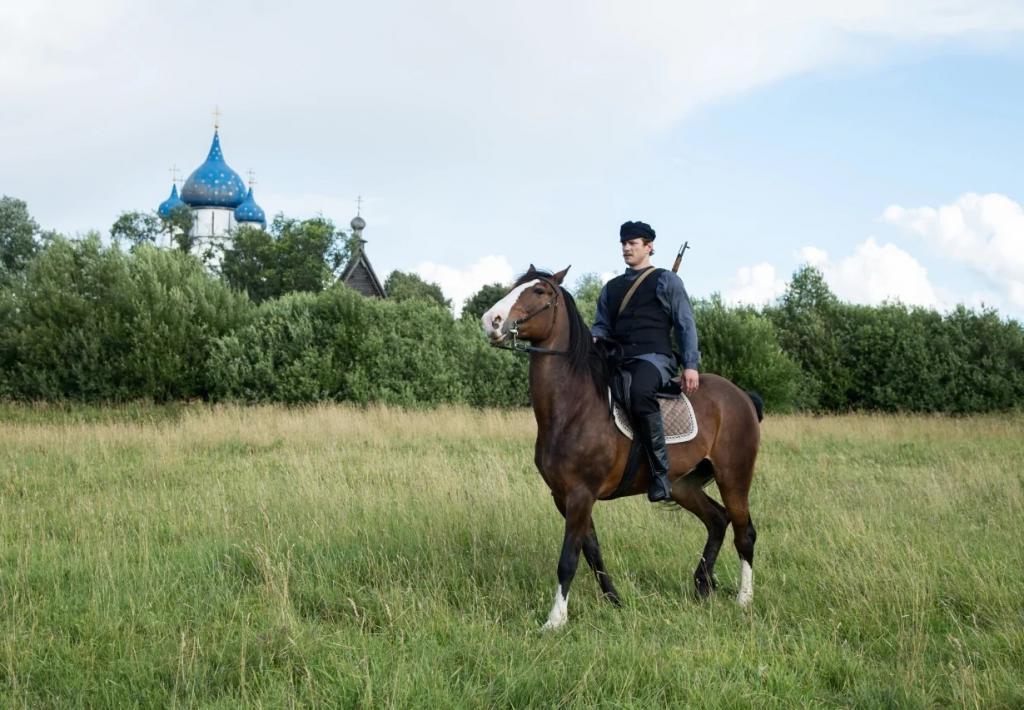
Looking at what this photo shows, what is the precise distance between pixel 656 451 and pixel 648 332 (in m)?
0.89

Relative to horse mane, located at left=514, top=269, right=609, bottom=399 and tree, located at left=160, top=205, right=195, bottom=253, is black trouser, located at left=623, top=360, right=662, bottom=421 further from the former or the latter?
tree, located at left=160, top=205, right=195, bottom=253

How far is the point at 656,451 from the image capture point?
5914mm

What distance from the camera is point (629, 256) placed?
20.7 feet

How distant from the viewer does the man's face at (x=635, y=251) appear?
20.6 ft

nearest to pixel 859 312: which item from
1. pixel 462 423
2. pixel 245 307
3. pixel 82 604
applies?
pixel 462 423

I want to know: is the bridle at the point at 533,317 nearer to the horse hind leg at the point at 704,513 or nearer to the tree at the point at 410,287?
the horse hind leg at the point at 704,513

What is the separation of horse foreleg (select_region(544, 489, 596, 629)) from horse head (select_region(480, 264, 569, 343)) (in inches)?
44.0

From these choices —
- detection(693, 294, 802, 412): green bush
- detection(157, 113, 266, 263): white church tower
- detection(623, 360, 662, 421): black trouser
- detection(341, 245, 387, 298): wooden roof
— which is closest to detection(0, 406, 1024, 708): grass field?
detection(623, 360, 662, 421): black trouser

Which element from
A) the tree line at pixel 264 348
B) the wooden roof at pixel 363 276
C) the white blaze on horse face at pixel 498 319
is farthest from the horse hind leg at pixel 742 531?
the wooden roof at pixel 363 276

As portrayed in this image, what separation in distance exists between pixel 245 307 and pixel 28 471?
1344 centimetres

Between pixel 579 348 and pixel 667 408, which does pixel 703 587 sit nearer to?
pixel 667 408

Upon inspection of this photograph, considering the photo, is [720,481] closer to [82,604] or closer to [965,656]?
[965,656]

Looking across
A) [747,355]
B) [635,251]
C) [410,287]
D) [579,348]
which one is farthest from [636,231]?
[410,287]

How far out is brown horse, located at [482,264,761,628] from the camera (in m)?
5.52
